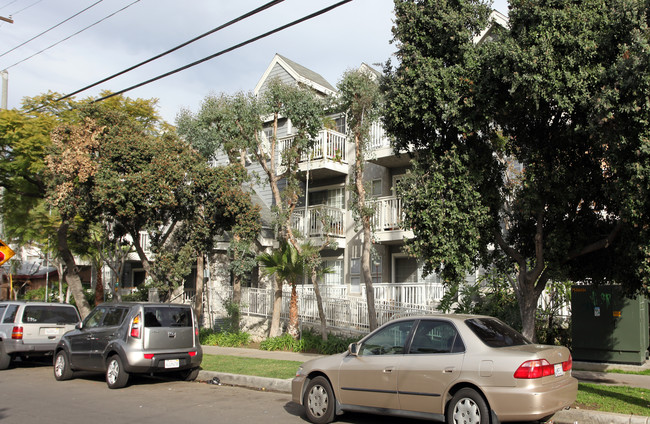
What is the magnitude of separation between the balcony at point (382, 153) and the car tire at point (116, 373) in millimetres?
Answer: 9883

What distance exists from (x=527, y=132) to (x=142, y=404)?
8.15 m

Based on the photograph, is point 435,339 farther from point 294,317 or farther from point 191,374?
point 294,317

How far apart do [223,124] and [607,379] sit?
40.8ft

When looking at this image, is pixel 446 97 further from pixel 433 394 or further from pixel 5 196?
pixel 5 196

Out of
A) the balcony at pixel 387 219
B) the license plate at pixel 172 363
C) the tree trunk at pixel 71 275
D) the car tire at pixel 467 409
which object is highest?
the balcony at pixel 387 219

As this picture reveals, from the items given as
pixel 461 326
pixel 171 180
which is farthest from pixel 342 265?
pixel 461 326

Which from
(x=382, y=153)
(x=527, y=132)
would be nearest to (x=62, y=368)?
(x=527, y=132)

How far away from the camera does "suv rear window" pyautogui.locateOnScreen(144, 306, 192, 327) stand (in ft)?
37.6

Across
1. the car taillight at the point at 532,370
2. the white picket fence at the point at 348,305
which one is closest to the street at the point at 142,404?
the car taillight at the point at 532,370

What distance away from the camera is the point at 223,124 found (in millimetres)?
17750

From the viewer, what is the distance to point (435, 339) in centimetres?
748

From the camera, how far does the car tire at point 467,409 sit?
21.9 ft

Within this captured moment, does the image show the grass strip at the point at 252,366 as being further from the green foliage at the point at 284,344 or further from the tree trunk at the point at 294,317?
the tree trunk at the point at 294,317

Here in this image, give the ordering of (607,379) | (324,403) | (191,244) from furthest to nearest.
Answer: (191,244) < (607,379) < (324,403)
